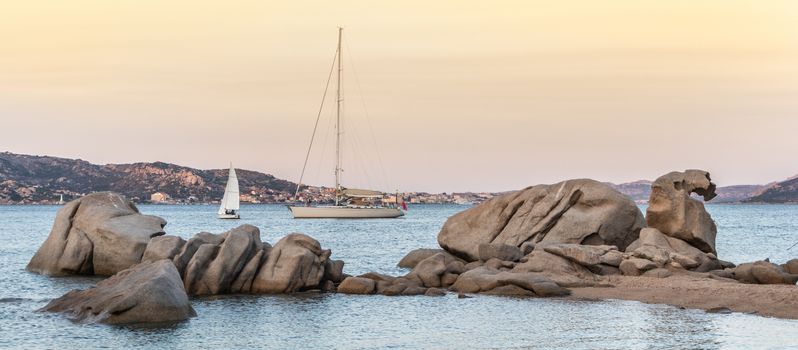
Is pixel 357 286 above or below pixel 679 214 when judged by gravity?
below

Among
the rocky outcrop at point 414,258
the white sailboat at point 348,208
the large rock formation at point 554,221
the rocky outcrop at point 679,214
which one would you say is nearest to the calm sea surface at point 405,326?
the large rock formation at point 554,221

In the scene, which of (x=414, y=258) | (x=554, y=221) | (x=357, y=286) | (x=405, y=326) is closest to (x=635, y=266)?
(x=554, y=221)

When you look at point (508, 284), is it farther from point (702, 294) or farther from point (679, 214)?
point (679, 214)

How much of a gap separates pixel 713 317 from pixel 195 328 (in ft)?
51.5

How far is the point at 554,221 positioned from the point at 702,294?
12.1 m

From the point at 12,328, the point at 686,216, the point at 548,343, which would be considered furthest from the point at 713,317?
the point at 12,328

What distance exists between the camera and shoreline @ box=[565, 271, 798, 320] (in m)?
31.8

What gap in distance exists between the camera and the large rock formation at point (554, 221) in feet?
148

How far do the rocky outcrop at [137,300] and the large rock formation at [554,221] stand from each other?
18.3 meters

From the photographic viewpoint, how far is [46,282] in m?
42.8

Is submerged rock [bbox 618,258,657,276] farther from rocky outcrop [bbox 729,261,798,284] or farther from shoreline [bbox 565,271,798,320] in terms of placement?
rocky outcrop [bbox 729,261,798,284]

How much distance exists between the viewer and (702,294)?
3459 cm

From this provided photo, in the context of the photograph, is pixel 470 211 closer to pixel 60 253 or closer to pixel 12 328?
pixel 60 253

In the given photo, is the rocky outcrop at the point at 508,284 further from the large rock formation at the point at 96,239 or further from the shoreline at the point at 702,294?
the large rock formation at the point at 96,239
